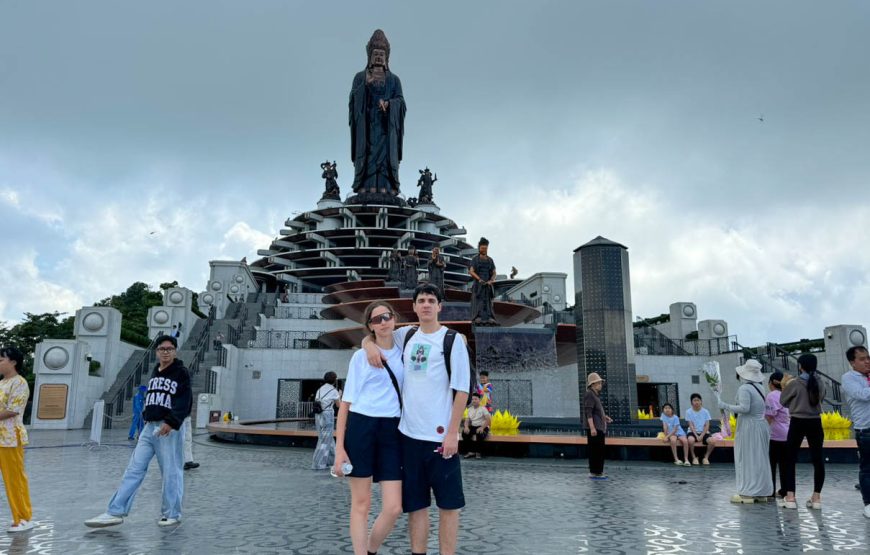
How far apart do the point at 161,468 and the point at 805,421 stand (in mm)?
6242

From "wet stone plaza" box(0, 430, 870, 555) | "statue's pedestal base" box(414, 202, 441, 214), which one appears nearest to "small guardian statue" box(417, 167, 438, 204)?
"statue's pedestal base" box(414, 202, 441, 214)

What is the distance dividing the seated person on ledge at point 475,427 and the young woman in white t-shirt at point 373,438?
7683mm

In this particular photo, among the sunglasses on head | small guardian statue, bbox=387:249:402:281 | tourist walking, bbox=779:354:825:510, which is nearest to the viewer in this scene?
the sunglasses on head

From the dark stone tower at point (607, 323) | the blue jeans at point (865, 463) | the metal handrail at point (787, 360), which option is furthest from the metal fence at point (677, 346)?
the blue jeans at point (865, 463)

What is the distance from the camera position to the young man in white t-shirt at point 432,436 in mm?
3375

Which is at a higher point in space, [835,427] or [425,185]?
[425,185]

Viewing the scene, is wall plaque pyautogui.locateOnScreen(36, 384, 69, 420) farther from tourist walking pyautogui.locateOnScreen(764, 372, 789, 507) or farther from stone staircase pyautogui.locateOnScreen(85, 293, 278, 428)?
tourist walking pyautogui.locateOnScreen(764, 372, 789, 507)

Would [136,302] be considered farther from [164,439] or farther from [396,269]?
[164,439]

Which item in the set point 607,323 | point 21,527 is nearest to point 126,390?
point 607,323

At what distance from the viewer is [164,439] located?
5.45 m

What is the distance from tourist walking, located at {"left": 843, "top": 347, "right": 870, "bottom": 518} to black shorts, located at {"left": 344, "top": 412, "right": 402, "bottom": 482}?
179 inches

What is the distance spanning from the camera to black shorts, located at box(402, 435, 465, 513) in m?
3.37

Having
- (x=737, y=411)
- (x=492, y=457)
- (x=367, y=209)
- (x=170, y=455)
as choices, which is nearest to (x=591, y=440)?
(x=737, y=411)

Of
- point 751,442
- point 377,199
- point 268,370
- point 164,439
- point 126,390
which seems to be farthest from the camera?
point 377,199
